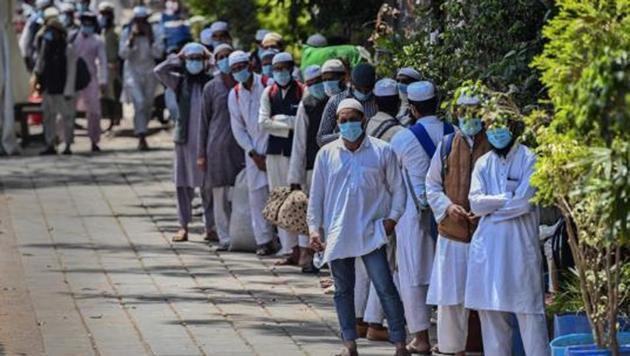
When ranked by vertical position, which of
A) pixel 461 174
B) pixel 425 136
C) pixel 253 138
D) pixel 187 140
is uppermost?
pixel 425 136

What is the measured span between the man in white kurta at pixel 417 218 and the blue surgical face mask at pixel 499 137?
4.19ft

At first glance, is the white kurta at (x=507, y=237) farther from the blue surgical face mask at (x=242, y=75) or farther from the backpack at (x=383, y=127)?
the blue surgical face mask at (x=242, y=75)

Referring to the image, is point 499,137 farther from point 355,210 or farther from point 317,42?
point 317,42

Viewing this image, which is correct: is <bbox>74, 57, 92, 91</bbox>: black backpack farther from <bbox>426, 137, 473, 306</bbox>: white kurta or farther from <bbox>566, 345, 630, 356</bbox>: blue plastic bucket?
<bbox>566, 345, 630, 356</bbox>: blue plastic bucket

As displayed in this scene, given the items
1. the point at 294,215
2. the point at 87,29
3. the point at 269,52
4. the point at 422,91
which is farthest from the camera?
the point at 87,29

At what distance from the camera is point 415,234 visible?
44.8 ft

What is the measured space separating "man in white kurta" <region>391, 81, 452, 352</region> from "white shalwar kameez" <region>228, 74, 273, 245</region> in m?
4.65

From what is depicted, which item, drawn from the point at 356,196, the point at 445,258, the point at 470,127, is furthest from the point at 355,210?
the point at 470,127

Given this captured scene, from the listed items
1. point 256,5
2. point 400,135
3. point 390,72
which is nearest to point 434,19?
point 390,72

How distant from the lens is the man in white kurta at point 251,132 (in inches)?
718

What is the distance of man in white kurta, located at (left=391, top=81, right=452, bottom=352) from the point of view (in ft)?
44.1

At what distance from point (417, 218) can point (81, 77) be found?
1447 cm

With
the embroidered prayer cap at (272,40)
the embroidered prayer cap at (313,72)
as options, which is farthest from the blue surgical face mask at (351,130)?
the embroidered prayer cap at (272,40)

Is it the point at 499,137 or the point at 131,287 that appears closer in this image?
the point at 499,137
